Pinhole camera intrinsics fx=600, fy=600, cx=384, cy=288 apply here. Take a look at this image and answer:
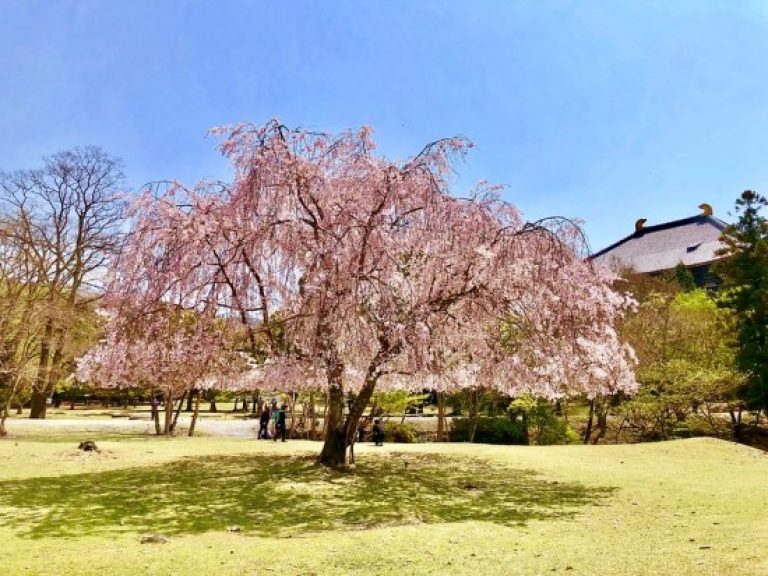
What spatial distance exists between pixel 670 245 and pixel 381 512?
191 ft

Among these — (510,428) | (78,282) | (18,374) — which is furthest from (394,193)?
(78,282)

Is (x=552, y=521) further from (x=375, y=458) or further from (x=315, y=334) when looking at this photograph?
(x=375, y=458)

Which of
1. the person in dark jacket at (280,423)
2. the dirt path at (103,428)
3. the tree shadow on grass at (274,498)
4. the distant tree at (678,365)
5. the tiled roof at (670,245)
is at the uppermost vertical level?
the tiled roof at (670,245)

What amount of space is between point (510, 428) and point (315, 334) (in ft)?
63.6

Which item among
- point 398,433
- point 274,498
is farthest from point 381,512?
point 398,433

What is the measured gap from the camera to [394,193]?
43.2 feet

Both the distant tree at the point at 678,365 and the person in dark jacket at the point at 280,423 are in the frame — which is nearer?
the person in dark jacket at the point at 280,423

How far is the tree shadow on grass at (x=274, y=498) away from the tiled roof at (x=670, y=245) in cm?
4377

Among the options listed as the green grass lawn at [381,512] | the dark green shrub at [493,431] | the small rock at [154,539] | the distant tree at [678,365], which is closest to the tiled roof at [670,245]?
the distant tree at [678,365]

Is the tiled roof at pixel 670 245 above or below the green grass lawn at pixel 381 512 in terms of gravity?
above

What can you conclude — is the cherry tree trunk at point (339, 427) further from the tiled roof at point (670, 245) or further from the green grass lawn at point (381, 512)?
the tiled roof at point (670, 245)

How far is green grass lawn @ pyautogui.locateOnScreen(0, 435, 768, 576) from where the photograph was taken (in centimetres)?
690

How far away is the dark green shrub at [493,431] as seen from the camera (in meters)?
29.1

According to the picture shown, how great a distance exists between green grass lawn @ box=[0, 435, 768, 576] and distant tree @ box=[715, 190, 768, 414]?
8.55 meters
